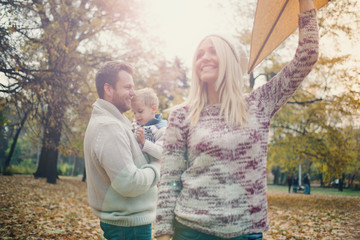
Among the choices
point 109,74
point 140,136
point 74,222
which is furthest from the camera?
point 74,222

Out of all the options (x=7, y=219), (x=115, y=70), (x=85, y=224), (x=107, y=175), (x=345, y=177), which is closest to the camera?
(x=107, y=175)

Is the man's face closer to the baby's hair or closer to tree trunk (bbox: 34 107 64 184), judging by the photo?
the baby's hair

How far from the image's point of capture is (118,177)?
1981 mm

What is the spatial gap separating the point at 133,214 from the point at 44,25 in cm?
961

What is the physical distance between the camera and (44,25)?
991 centimetres

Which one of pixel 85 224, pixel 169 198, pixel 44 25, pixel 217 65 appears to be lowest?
pixel 85 224

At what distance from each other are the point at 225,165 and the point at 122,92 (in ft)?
3.87

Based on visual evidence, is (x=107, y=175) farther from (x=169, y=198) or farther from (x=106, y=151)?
(x=169, y=198)

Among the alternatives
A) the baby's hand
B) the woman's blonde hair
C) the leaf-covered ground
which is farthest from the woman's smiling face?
the leaf-covered ground

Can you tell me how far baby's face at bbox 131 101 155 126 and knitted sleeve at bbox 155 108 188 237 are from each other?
4.96 feet

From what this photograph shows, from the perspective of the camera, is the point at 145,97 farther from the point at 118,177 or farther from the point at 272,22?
the point at 272,22

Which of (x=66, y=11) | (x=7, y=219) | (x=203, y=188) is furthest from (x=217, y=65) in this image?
(x=66, y=11)

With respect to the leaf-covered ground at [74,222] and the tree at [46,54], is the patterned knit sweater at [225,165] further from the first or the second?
the tree at [46,54]

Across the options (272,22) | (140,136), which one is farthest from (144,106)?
(272,22)
